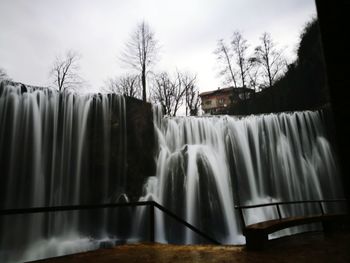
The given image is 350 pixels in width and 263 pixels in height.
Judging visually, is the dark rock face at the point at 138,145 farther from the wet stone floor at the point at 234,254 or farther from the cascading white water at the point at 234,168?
the wet stone floor at the point at 234,254

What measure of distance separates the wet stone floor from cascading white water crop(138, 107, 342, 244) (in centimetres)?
834

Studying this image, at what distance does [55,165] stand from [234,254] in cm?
1113

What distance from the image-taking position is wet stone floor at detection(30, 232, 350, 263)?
4.39 m

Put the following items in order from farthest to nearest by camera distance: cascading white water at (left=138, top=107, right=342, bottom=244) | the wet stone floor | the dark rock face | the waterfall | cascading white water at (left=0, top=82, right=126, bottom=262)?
the dark rock face → cascading white water at (left=138, top=107, right=342, bottom=244) → the waterfall → cascading white water at (left=0, top=82, right=126, bottom=262) → the wet stone floor

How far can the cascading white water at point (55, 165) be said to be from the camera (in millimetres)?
11664

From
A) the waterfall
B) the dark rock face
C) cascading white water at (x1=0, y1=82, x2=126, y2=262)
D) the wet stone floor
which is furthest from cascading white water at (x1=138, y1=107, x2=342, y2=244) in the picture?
the wet stone floor

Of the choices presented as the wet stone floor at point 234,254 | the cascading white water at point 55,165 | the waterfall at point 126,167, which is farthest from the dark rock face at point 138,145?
the wet stone floor at point 234,254

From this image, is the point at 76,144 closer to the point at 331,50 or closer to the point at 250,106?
the point at 331,50

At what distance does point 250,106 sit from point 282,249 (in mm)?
27041

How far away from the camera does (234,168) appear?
17609mm

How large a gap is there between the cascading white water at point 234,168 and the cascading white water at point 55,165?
323cm

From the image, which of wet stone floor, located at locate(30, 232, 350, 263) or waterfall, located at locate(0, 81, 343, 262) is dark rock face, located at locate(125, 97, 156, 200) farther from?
wet stone floor, located at locate(30, 232, 350, 263)

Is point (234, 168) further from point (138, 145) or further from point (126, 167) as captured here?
point (126, 167)

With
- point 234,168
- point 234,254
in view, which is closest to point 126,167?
point 234,168
